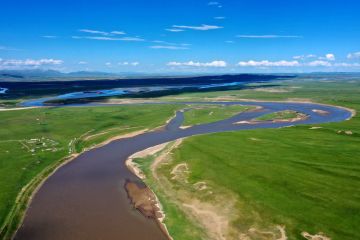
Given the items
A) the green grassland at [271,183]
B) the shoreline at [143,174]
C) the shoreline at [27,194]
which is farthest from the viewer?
the shoreline at [143,174]

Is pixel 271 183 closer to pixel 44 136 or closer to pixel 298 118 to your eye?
pixel 44 136

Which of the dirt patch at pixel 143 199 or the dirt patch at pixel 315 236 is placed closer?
the dirt patch at pixel 315 236

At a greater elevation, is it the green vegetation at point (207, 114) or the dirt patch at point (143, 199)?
the green vegetation at point (207, 114)

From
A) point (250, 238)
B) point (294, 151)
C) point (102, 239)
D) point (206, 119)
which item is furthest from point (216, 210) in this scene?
point (206, 119)

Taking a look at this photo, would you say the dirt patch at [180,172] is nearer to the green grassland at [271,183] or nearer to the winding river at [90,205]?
the green grassland at [271,183]

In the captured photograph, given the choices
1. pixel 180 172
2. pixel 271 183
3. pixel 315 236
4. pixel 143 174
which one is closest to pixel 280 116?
pixel 180 172

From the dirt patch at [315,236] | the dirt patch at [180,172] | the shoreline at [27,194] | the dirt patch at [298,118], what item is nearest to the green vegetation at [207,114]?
the dirt patch at [298,118]
